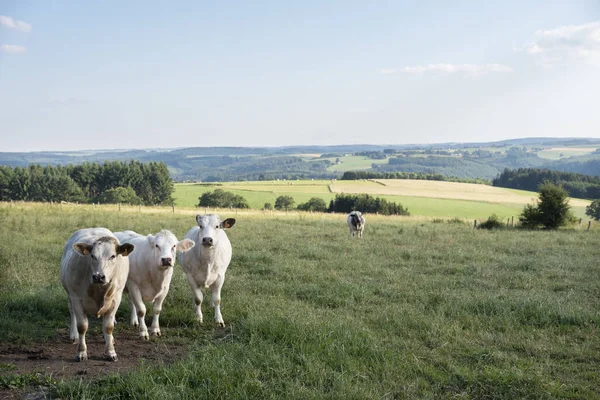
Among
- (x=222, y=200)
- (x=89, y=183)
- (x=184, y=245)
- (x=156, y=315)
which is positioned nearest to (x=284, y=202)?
(x=222, y=200)

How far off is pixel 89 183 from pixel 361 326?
93.2m

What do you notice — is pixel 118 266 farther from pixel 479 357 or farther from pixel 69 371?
pixel 479 357

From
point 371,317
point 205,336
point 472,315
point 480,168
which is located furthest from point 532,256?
point 480,168

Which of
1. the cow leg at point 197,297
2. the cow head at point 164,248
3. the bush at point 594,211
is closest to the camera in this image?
the cow head at point 164,248

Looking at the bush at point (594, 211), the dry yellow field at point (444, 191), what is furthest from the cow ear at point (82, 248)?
the dry yellow field at point (444, 191)

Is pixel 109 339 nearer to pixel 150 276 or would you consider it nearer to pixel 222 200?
pixel 150 276

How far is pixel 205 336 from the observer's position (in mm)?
7453

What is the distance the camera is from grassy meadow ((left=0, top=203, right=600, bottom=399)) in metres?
5.44

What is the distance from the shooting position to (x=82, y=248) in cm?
622

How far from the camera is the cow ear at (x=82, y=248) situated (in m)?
6.18

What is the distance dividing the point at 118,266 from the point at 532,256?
15.5m

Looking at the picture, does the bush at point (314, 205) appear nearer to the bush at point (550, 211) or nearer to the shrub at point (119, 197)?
the shrub at point (119, 197)

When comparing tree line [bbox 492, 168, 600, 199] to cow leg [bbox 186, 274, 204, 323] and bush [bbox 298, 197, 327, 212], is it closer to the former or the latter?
bush [bbox 298, 197, 327, 212]

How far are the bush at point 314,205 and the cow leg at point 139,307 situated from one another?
206 ft
